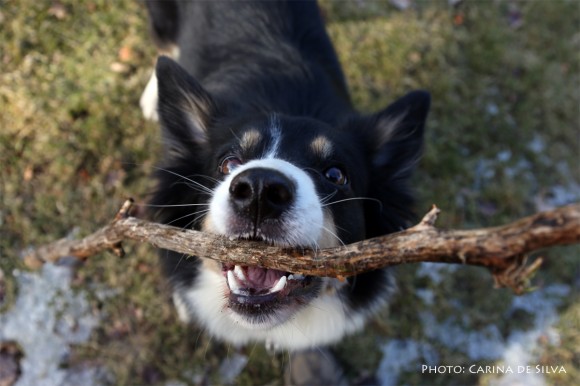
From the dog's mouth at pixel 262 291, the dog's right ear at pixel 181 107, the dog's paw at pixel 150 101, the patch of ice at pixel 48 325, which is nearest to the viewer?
the dog's mouth at pixel 262 291

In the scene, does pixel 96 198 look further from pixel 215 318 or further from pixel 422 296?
pixel 422 296

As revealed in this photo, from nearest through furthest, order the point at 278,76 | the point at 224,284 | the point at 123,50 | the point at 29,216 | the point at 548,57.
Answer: the point at 224,284, the point at 278,76, the point at 29,216, the point at 123,50, the point at 548,57

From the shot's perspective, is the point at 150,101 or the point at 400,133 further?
the point at 150,101

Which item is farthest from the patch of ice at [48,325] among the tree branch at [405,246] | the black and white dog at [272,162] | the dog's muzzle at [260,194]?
the dog's muzzle at [260,194]

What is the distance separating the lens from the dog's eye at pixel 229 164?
2.04 meters

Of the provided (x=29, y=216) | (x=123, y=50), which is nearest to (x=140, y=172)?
(x=29, y=216)

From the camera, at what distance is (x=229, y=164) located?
2.08 m

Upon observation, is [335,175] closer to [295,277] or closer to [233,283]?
[295,277]

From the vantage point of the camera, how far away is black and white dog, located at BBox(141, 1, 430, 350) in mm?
1676

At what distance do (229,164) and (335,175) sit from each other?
0.49 m

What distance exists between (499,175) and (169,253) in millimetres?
3034

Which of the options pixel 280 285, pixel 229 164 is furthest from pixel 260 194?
pixel 229 164

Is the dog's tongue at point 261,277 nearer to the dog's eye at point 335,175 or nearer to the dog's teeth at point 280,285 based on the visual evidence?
the dog's teeth at point 280,285

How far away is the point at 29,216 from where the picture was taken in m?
3.27
